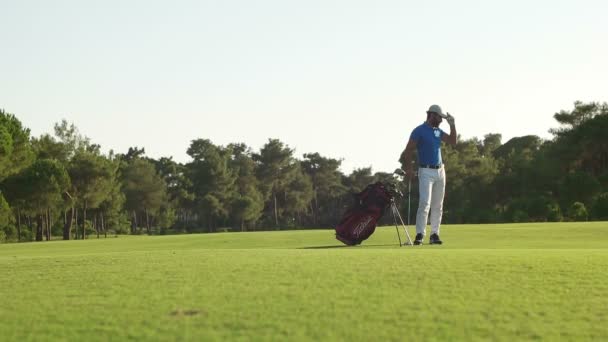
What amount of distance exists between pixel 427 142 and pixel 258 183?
384ft

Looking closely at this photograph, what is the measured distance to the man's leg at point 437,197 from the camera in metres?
15.6

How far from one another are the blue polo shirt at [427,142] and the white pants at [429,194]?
0.25 meters

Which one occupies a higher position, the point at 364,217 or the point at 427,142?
the point at 427,142

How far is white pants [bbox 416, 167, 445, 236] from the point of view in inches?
607

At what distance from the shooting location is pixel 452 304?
261 inches

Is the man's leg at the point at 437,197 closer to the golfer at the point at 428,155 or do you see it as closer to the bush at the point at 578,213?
the golfer at the point at 428,155

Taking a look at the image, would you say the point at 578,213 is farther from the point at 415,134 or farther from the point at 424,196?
the point at 415,134

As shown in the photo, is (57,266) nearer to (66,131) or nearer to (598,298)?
(598,298)

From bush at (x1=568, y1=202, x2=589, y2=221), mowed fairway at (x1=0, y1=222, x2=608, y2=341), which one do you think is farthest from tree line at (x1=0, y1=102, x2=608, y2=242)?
mowed fairway at (x1=0, y1=222, x2=608, y2=341)

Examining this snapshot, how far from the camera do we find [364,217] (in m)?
16.3

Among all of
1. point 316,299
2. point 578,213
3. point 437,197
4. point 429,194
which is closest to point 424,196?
point 429,194

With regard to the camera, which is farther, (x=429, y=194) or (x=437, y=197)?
(x=437, y=197)

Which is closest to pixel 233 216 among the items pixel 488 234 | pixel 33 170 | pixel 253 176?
pixel 253 176

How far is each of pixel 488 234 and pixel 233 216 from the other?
329 ft
